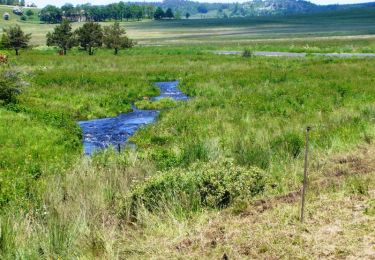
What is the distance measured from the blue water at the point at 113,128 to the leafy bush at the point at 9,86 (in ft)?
15.1

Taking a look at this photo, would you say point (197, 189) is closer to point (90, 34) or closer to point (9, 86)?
point (9, 86)

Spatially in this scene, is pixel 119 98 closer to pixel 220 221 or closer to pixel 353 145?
pixel 353 145

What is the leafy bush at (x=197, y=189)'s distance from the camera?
985 centimetres

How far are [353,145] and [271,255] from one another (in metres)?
8.01

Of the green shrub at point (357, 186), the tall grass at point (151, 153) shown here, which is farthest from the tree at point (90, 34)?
the green shrub at point (357, 186)

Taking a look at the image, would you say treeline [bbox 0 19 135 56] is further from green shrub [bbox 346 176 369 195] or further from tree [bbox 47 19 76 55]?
green shrub [bbox 346 176 369 195]

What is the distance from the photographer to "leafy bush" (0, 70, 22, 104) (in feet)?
82.3

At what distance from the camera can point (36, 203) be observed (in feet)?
33.2

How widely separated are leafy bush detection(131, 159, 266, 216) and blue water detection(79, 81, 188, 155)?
7910mm

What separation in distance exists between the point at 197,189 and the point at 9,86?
18629 millimetres

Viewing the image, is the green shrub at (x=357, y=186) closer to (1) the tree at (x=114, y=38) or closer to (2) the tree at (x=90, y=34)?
(2) the tree at (x=90, y=34)

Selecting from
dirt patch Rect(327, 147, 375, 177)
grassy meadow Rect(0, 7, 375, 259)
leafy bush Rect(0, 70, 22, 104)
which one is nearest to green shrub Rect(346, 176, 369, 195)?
grassy meadow Rect(0, 7, 375, 259)

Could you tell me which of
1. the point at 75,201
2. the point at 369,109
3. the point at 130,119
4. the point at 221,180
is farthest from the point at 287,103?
the point at 75,201

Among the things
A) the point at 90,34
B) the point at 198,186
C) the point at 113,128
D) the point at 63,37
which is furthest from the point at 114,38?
the point at 198,186
